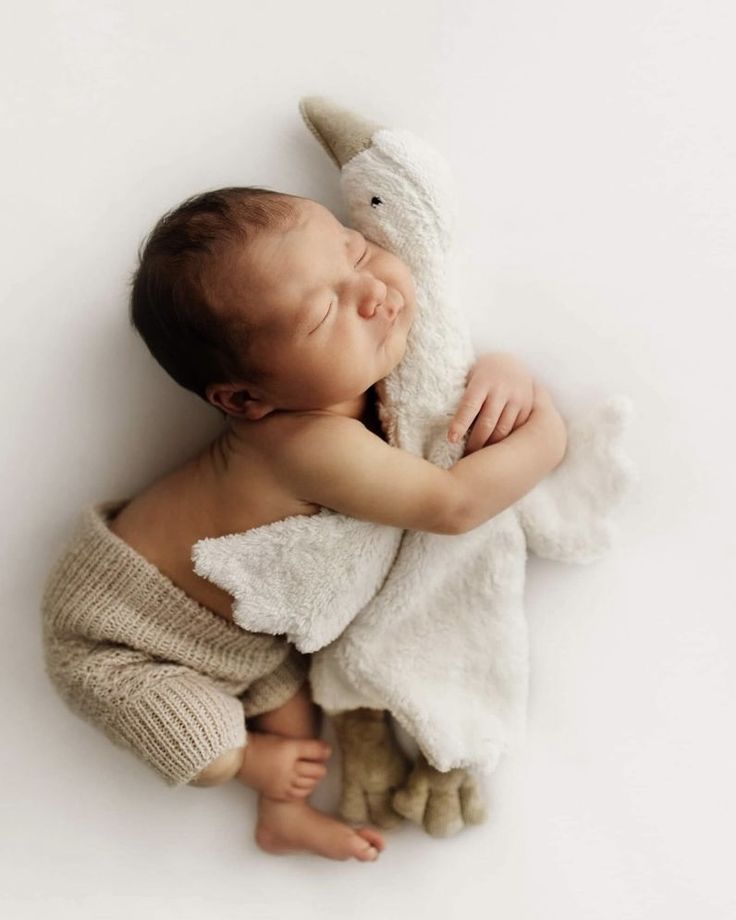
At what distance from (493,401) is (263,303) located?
273 millimetres

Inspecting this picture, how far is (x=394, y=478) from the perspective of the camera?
35.0 inches

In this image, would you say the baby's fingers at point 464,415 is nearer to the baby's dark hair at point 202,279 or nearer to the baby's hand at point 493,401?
the baby's hand at point 493,401

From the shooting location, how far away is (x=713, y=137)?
3.21ft

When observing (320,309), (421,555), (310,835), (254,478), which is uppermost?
(320,309)

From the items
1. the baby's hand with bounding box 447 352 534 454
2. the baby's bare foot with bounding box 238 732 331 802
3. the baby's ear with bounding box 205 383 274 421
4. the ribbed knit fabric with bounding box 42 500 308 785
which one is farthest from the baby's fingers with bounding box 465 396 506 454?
the baby's bare foot with bounding box 238 732 331 802

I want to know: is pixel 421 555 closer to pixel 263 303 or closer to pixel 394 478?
pixel 394 478

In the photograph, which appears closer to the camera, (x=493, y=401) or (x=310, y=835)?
(x=493, y=401)

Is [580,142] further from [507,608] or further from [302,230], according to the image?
[507,608]

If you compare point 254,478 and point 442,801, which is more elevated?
point 254,478

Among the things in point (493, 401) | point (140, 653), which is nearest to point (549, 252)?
point (493, 401)

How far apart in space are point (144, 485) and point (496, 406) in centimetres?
44

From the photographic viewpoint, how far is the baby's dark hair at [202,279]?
81cm

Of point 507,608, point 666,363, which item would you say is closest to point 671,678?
point 507,608

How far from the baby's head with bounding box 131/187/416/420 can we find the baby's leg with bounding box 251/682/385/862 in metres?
0.41
